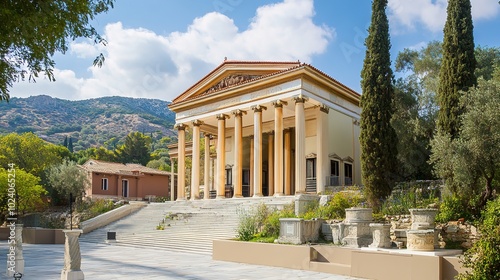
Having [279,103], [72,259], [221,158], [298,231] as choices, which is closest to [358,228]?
[298,231]

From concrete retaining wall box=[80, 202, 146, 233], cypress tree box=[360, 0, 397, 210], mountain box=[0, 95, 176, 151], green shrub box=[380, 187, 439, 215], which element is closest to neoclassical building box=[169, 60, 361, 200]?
concrete retaining wall box=[80, 202, 146, 233]

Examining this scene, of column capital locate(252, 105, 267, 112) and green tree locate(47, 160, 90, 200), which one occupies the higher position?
column capital locate(252, 105, 267, 112)

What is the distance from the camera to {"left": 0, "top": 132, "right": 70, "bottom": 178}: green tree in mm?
42938

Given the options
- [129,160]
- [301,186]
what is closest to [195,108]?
[301,186]

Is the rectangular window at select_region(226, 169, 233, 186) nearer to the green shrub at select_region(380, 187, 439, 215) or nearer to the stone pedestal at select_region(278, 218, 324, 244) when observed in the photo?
the green shrub at select_region(380, 187, 439, 215)

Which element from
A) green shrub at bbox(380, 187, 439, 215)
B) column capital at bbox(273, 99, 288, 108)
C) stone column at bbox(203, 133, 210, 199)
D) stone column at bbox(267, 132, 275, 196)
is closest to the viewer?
green shrub at bbox(380, 187, 439, 215)

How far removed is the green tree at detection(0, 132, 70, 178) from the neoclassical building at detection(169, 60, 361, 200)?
20.0 metres

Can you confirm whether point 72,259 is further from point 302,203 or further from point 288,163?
point 288,163

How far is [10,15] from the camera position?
7.38 m

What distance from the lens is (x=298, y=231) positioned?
15.4m

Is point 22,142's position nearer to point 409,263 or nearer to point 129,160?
point 129,160

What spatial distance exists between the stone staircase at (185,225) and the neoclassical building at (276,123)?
1.53 metres

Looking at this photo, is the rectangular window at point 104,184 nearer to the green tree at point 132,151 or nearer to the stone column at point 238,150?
the stone column at point 238,150

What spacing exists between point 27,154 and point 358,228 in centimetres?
3864
